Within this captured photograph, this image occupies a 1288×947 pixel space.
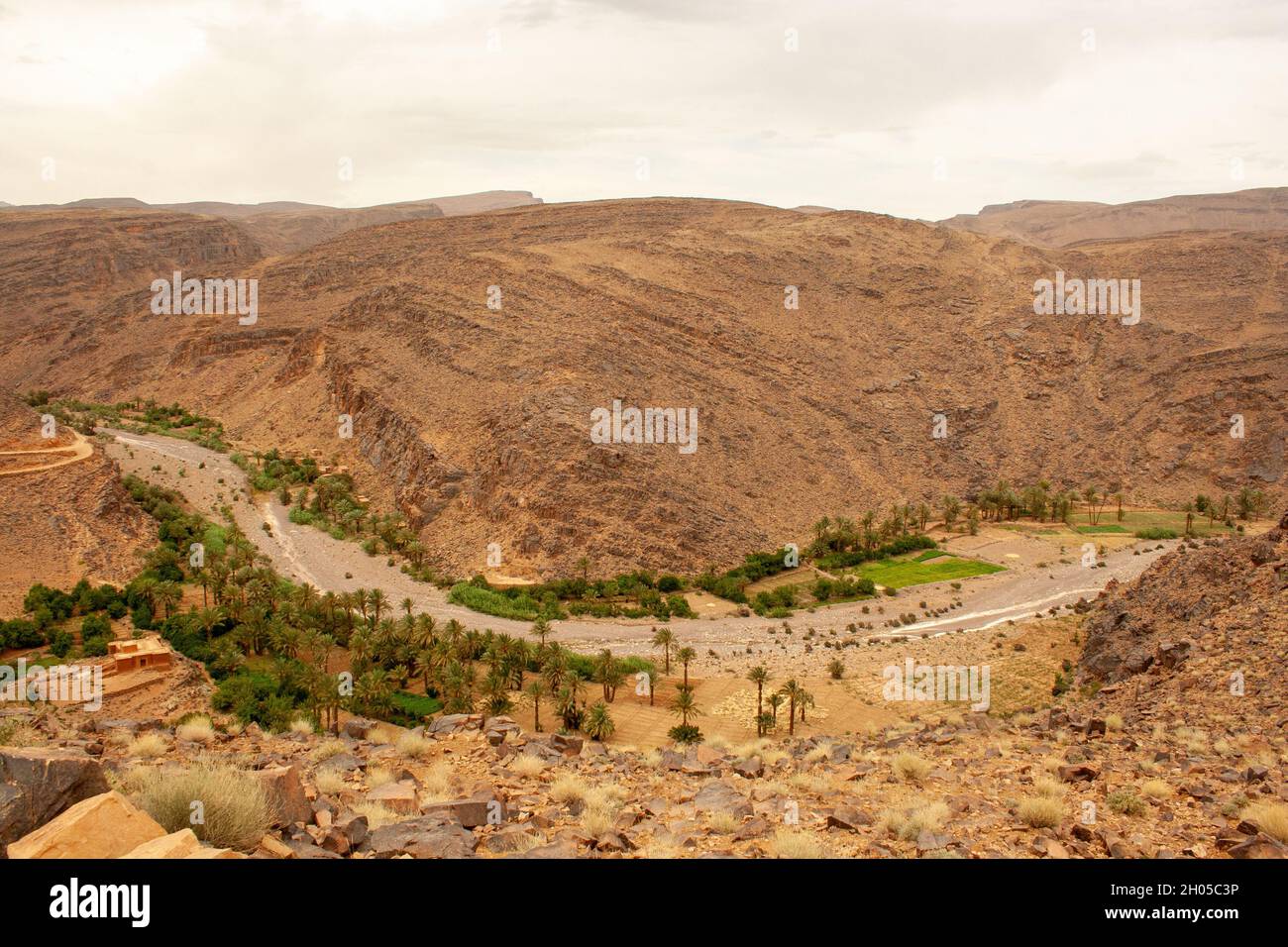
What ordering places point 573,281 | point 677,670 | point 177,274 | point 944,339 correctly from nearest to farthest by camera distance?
point 677,670 < point 573,281 < point 944,339 < point 177,274

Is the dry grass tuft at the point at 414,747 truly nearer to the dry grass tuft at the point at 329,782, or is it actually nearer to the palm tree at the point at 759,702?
the dry grass tuft at the point at 329,782

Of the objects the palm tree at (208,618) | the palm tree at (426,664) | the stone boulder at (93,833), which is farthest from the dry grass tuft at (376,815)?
the palm tree at (208,618)

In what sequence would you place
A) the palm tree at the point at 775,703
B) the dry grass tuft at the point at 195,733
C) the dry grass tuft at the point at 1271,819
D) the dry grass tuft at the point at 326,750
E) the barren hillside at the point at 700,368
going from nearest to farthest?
the dry grass tuft at the point at 1271,819 < the dry grass tuft at the point at 326,750 < the dry grass tuft at the point at 195,733 < the palm tree at the point at 775,703 < the barren hillside at the point at 700,368

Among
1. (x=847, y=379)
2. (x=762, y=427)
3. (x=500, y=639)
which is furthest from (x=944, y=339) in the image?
(x=500, y=639)

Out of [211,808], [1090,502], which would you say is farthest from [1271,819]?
[1090,502]

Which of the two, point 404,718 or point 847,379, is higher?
point 847,379
